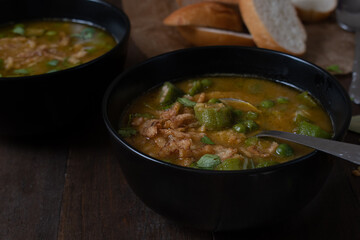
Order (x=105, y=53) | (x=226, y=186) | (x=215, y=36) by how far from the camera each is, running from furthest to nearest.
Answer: (x=215, y=36)
(x=105, y=53)
(x=226, y=186)

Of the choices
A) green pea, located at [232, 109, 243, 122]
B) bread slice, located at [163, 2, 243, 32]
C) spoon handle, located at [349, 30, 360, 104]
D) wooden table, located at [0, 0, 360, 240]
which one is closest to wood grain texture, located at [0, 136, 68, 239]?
wooden table, located at [0, 0, 360, 240]

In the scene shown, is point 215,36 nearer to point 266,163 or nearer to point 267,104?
point 267,104

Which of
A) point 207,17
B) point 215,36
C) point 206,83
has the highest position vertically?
point 206,83

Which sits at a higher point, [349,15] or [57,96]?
[57,96]

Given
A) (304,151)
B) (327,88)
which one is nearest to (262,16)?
(327,88)

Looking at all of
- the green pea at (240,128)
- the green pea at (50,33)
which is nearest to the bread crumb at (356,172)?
the green pea at (240,128)

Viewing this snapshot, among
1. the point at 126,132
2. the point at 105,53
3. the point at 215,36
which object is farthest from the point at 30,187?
the point at 215,36
